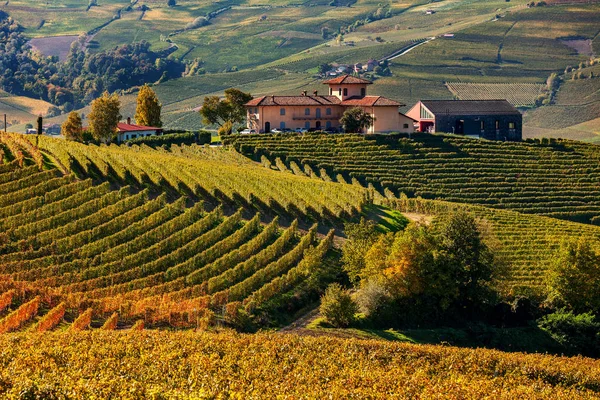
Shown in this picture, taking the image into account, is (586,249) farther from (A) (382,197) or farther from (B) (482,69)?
(B) (482,69)

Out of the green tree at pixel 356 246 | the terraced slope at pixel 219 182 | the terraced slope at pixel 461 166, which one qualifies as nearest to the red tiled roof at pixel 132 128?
the terraced slope at pixel 461 166

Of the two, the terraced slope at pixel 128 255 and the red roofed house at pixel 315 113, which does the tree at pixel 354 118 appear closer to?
the red roofed house at pixel 315 113

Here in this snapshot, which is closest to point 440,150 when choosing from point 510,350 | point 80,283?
point 510,350

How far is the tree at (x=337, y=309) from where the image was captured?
48.1 metres

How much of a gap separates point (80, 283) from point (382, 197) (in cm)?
3483

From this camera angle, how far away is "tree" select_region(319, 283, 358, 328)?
158ft

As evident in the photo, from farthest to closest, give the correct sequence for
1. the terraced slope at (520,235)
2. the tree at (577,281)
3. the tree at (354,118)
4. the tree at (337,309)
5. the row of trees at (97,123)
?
1. the tree at (354,118)
2. the row of trees at (97,123)
3. the terraced slope at (520,235)
4. the tree at (577,281)
5. the tree at (337,309)

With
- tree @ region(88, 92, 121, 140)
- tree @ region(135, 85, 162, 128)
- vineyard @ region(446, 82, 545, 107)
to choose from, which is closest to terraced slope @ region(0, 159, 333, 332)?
tree @ region(88, 92, 121, 140)

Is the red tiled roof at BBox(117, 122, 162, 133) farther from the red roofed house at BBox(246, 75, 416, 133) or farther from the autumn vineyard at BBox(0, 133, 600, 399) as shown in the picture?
the red roofed house at BBox(246, 75, 416, 133)

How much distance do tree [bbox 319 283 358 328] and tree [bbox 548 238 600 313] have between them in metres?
12.6

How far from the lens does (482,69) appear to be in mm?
199875

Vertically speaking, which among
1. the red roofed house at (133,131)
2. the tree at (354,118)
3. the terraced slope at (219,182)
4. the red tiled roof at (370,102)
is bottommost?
the terraced slope at (219,182)

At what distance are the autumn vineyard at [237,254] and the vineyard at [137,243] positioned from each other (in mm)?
106

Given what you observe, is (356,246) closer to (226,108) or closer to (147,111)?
(226,108)
